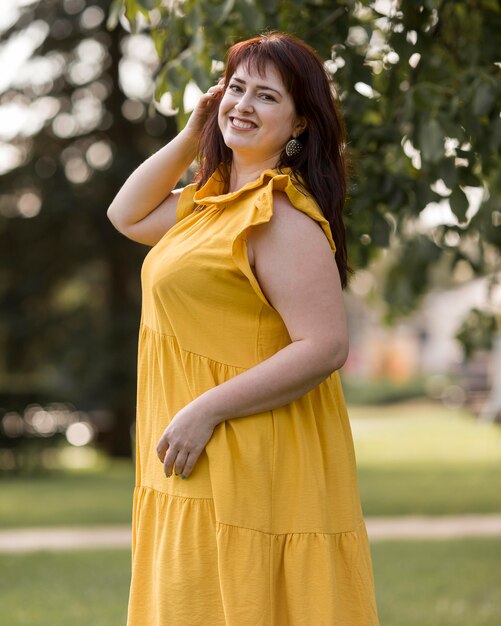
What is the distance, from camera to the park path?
9133mm

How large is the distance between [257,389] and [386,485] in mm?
11599

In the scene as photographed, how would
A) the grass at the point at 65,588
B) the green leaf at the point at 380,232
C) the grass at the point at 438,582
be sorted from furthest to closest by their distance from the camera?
the grass at the point at 65,588, the grass at the point at 438,582, the green leaf at the point at 380,232

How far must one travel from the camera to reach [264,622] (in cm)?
233

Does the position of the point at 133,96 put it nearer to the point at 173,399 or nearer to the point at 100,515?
the point at 100,515

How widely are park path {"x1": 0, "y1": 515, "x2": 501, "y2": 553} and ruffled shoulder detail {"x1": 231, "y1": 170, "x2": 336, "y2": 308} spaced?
6.94 m

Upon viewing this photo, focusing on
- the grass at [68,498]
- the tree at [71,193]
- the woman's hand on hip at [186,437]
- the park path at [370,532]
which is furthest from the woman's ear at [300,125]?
the tree at [71,193]

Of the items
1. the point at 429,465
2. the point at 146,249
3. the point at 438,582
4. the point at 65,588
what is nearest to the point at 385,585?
the point at 438,582

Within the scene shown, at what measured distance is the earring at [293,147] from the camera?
2.52 metres

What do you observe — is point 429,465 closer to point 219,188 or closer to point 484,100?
point 484,100

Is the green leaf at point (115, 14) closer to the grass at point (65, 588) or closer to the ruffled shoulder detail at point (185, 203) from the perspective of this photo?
the ruffled shoulder detail at point (185, 203)

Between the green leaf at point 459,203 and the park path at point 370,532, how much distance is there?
5680 mm

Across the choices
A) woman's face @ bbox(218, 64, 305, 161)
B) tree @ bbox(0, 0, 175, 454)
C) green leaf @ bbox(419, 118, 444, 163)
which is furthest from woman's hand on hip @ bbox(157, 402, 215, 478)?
tree @ bbox(0, 0, 175, 454)

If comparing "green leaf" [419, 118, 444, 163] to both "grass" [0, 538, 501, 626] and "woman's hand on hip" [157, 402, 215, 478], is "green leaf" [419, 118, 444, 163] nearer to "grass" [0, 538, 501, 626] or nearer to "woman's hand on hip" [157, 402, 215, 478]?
"woman's hand on hip" [157, 402, 215, 478]

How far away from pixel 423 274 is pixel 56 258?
10173 mm
